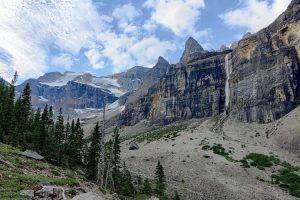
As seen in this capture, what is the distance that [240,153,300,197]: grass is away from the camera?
87544 mm

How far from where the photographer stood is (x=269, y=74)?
16025cm

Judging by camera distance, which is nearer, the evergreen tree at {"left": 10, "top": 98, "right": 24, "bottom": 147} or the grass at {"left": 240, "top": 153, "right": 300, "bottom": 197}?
the evergreen tree at {"left": 10, "top": 98, "right": 24, "bottom": 147}

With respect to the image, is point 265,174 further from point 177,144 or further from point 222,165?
point 177,144

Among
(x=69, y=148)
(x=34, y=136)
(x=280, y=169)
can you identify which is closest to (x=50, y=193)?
(x=34, y=136)

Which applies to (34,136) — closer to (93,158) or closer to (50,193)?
(93,158)

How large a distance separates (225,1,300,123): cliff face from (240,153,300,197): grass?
44.2m

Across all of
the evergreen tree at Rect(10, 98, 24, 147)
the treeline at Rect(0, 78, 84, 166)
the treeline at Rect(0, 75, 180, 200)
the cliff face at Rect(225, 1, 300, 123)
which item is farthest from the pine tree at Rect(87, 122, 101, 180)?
the cliff face at Rect(225, 1, 300, 123)

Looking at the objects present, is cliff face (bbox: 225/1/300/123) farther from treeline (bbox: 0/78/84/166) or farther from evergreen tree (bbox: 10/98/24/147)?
evergreen tree (bbox: 10/98/24/147)

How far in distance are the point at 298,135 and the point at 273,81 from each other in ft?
142

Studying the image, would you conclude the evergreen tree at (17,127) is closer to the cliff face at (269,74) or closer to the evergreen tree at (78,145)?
the evergreen tree at (78,145)

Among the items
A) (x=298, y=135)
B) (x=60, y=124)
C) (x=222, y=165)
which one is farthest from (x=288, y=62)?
(x=60, y=124)

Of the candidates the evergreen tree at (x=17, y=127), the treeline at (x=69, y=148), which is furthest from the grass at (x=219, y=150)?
the evergreen tree at (x=17, y=127)

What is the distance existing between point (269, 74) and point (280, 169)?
227ft

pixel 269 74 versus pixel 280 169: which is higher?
pixel 269 74
